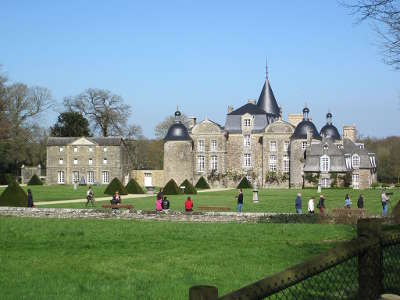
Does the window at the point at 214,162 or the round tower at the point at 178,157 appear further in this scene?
the window at the point at 214,162

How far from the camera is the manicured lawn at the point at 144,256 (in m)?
8.34

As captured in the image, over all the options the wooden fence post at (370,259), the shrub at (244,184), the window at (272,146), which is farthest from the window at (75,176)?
the wooden fence post at (370,259)

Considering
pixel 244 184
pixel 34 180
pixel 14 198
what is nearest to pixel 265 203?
pixel 14 198

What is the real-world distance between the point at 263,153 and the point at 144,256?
44070 mm

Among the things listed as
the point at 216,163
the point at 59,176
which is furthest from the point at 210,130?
the point at 59,176

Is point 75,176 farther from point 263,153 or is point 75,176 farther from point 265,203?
point 265,203

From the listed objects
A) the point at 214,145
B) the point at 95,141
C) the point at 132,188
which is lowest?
the point at 132,188

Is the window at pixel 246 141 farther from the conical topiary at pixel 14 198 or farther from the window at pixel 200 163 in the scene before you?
the conical topiary at pixel 14 198

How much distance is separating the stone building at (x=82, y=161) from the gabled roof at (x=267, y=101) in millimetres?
14268

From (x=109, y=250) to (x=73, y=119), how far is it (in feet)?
177

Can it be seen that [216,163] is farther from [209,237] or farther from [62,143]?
[209,237]

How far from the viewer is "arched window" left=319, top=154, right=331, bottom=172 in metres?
51.2

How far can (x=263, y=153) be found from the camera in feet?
180

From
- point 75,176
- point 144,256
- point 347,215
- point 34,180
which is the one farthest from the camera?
point 75,176
